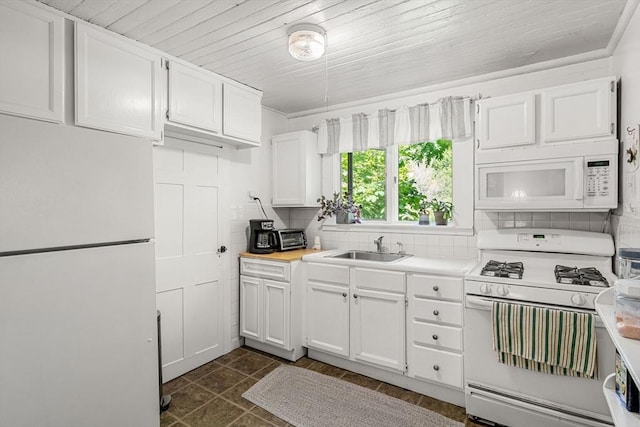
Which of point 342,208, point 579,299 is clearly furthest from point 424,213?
point 579,299

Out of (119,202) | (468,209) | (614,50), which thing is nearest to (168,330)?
(119,202)

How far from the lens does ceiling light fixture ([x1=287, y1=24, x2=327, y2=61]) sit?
2006 millimetres

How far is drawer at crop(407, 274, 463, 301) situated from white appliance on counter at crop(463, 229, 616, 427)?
14cm

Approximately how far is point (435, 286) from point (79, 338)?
2093mm

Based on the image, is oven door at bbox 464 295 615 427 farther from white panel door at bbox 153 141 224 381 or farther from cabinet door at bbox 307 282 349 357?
white panel door at bbox 153 141 224 381

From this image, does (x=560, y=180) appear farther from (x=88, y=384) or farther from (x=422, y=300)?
(x=88, y=384)

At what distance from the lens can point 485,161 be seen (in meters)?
2.40

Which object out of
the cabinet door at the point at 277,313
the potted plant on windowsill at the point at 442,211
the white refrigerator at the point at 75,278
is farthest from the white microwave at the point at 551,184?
the white refrigerator at the point at 75,278

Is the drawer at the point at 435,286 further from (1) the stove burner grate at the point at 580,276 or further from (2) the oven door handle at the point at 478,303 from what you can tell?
(1) the stove burner grate at the point at 580,276

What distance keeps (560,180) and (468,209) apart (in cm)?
75

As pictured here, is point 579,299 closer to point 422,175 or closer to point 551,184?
point 551,184

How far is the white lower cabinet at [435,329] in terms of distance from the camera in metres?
2.29

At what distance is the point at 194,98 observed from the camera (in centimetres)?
258

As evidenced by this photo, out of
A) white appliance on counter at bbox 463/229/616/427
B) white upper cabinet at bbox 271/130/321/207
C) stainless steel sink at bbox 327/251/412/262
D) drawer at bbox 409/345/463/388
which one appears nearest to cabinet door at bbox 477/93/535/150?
white appliance on counter at bbox 463/229/616/427
